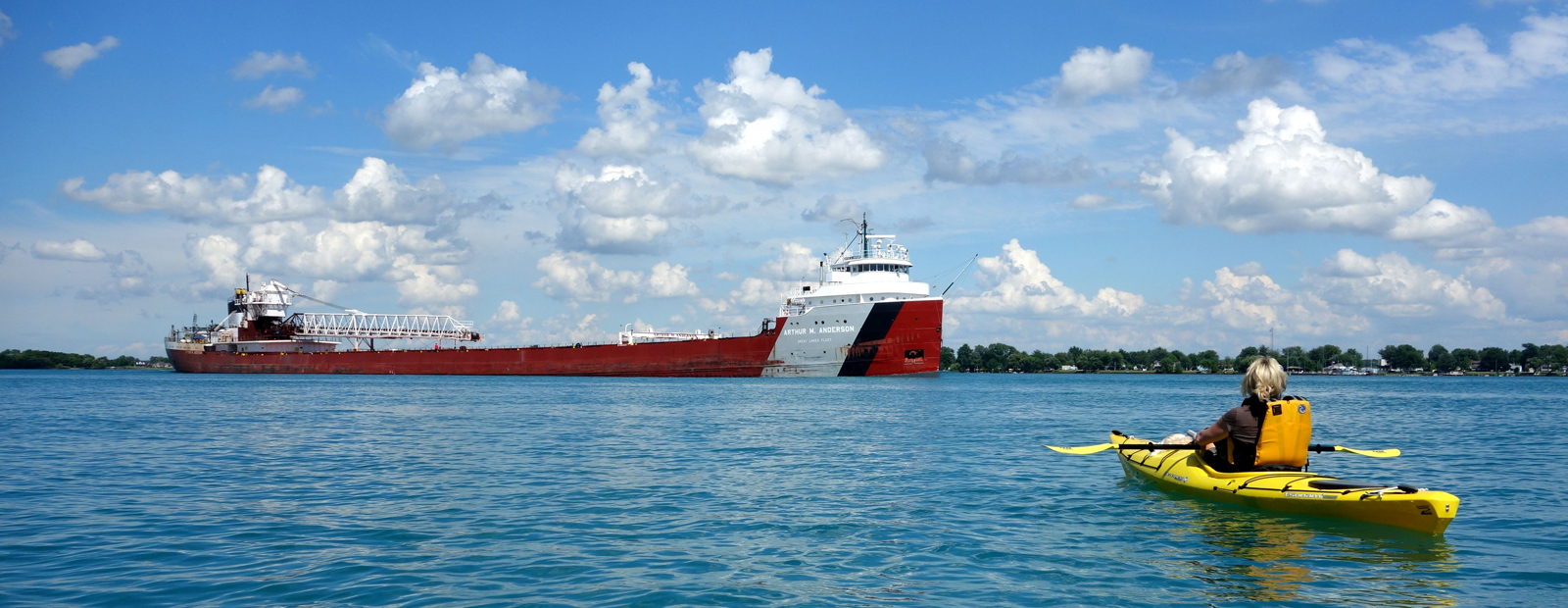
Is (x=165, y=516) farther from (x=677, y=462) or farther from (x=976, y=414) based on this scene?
(x=976, y=414)

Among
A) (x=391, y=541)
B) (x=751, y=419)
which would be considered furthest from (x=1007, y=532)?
(x=751, y=419)

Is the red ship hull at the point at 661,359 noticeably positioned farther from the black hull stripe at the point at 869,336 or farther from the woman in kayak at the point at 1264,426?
the woman in kayak at the point at 1264,426

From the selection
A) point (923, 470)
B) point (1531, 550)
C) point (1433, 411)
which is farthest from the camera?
point (1433, 411)

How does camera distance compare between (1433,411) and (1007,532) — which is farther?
(1433,411)

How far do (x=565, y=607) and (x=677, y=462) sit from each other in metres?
8.99

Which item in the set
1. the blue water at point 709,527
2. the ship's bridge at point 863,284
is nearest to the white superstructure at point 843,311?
the ship's bridge at point 863,284

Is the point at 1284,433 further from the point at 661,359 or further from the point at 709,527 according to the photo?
the point at 661,359

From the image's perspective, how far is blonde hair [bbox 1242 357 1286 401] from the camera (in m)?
9.77

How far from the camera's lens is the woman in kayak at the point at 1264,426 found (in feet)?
32.4

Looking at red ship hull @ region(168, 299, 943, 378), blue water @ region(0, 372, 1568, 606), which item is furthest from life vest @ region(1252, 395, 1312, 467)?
red ship hull @ region(168, 299, 943, 378)

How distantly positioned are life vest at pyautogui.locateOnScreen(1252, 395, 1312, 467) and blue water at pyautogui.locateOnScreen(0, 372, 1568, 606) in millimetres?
685

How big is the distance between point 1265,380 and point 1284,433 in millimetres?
995

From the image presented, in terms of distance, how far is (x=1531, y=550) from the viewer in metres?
8.90

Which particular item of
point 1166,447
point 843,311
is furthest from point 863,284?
point 1166,447
